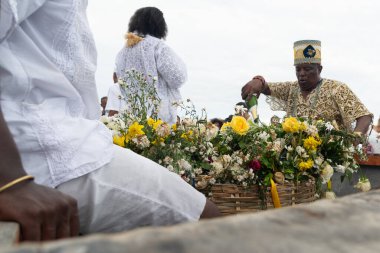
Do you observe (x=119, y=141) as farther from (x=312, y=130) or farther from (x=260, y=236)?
(x=260, y=236)

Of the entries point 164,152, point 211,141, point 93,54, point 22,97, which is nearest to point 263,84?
point 211,141

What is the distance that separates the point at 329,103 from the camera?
5.34 m

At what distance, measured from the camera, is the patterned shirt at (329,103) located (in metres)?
5.32

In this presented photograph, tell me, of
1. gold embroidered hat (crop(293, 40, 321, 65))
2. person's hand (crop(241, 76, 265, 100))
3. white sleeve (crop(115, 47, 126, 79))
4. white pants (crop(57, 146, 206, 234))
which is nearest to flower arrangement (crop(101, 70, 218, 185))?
white pants (crop(57, 146, 206, 234))

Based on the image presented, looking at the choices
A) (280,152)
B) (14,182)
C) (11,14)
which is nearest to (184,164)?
(280,152)

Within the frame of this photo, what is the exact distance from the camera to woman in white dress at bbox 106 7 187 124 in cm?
514

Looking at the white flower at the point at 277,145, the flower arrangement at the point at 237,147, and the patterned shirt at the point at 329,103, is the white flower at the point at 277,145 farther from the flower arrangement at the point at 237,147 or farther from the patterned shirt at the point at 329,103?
the patterned shirt at the point at 329,103

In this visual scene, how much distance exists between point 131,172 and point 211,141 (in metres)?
1.69

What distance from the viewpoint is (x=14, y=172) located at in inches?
48.9

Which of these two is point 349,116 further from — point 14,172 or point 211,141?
point 14,172

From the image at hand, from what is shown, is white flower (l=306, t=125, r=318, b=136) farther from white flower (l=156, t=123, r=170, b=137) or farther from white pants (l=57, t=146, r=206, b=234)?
white pants (l=57, t=146, r=206, b=234)

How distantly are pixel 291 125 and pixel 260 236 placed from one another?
2771 mm

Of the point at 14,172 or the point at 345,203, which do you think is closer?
the point at 345,203

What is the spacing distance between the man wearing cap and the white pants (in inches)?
138
